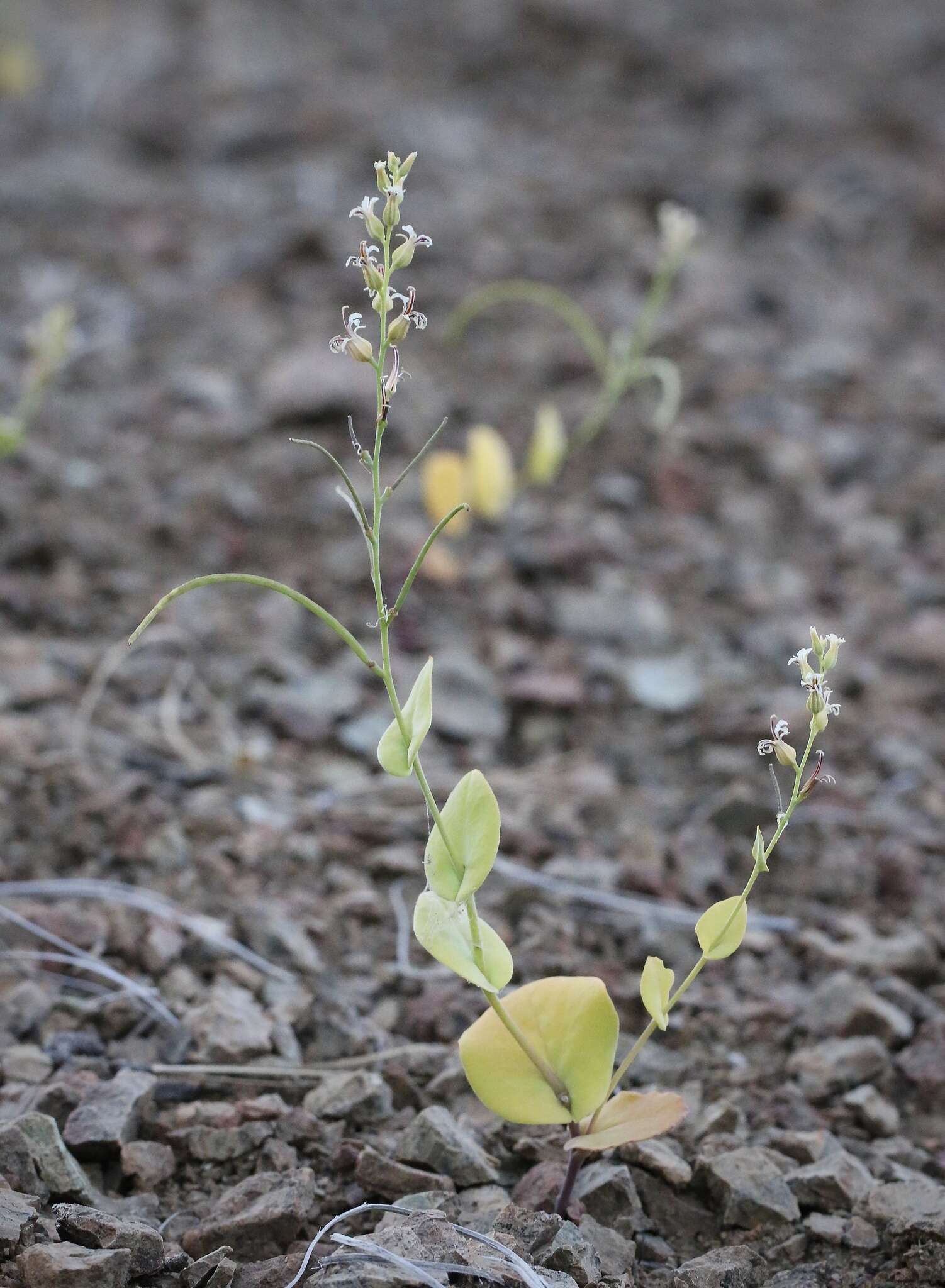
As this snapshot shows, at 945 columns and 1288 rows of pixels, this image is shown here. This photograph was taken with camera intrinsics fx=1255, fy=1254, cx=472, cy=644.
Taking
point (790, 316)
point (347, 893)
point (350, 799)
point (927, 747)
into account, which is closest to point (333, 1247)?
point (347, 893)

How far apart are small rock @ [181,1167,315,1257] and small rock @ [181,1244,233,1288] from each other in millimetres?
26

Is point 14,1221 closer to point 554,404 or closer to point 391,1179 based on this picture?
point 391,1179

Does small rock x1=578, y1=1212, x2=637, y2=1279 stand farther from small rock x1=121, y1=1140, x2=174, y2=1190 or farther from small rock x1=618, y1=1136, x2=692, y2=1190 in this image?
small rock x1=121, y1=1140, x2=174, y2=1190

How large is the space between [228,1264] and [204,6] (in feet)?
10.3

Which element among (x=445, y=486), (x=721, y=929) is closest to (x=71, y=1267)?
(x=721, y=929)

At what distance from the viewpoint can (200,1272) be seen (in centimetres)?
84

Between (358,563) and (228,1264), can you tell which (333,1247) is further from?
(358,563)

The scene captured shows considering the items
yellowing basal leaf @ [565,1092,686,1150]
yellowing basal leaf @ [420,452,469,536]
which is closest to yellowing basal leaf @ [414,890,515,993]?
yellowing basal leaf @ [565,1092,686,1150]

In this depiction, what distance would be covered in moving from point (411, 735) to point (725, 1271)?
1.43 ft

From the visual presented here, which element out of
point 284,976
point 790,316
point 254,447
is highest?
point 790,316

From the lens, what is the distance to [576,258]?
246 cm

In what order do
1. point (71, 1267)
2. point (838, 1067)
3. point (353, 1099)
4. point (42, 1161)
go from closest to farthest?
→ point (71, 1267), point (42, 1161), point (353, 1099), point (838, 1067)

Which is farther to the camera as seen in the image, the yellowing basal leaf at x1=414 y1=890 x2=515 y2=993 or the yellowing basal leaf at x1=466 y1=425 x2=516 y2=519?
the yellowing basal leaf at x1=466 y1=425 x2=516 y2=519

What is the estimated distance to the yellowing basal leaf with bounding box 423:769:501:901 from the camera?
86 centimetres
